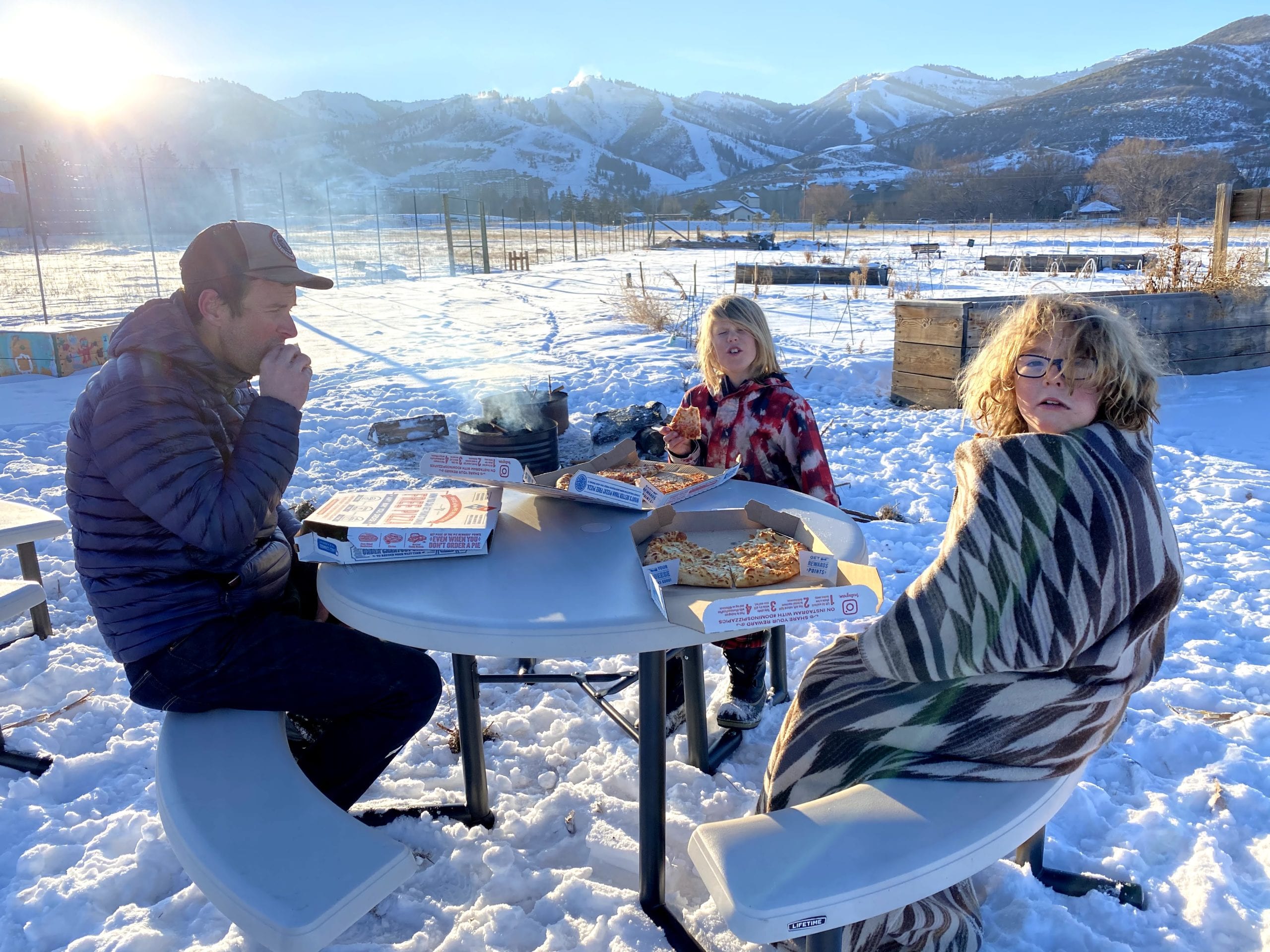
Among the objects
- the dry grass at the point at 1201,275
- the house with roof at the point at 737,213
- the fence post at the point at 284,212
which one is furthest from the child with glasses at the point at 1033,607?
the house with roof at the point at 737,213

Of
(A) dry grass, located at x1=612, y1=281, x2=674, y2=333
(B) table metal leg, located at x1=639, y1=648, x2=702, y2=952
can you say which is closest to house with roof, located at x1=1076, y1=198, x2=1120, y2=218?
(A) dry grass, located at x1=612, y1=281, x2=674, y2=333

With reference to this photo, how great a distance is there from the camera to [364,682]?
6.03 feet

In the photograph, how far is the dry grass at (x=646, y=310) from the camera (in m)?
10.7

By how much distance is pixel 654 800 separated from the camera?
185 centimetres

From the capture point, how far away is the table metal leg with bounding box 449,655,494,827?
2111mm

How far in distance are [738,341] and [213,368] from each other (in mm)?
1724

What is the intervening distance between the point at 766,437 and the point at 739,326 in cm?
42

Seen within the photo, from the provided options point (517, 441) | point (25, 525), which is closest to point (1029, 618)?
point (25, 525)

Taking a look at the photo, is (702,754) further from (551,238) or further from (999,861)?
(551,238)

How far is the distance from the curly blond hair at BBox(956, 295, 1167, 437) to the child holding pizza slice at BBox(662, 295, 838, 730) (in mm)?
1002

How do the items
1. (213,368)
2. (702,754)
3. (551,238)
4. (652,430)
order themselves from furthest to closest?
1. (551,238)
2. (652,430)
3. (702,754)
4. (213,368)

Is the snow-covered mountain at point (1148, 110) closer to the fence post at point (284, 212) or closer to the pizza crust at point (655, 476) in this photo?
the fence post at point (284, 212)

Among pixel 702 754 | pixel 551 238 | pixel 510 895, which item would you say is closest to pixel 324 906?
pixel 510 895

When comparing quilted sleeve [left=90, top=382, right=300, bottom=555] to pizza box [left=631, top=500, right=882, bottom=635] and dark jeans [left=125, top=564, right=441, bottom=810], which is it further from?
pizza box [left=631, top=500, right=882, bottom=635]
